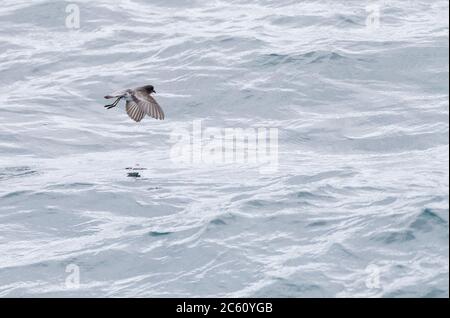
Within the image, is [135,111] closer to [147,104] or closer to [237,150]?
[147,104]

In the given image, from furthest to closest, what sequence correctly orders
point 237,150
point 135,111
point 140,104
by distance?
1. point 237,150
2. point 140,104
3. point 135,111

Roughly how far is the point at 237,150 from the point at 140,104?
1.81 metres

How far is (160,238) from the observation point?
15219mm

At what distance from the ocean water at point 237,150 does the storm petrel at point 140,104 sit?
2.89 feet

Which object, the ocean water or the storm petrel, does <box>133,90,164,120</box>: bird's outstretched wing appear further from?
the ocean water

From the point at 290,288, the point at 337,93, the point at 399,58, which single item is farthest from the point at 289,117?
the point at 290,288

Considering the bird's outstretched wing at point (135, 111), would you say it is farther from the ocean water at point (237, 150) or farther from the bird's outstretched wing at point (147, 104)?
the ocean water at point (237, 150)

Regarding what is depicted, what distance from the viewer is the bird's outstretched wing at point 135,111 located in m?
17.6

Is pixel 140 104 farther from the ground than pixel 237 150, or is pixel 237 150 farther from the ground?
pixel 140 104

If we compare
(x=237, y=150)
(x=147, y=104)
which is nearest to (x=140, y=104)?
(x=147, y=104)

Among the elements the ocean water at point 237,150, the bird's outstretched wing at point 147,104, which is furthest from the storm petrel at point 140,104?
the ocean water at point 237,150

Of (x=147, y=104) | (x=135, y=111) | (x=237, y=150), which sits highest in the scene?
(x=147, y=104)

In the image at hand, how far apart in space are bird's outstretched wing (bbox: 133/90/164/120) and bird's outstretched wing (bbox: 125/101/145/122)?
0.15ft

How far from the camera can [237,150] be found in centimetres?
1877
